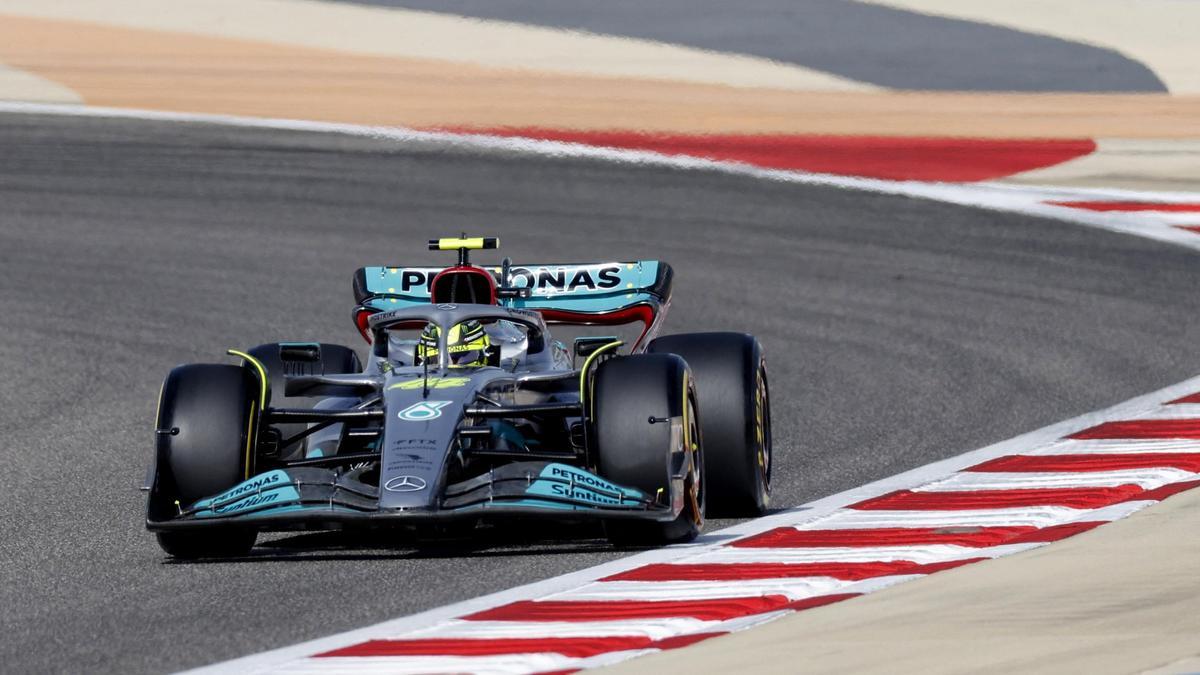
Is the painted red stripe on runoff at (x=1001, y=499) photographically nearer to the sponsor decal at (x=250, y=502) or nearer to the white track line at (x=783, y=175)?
the sponsor decal at (x=250, y=502)

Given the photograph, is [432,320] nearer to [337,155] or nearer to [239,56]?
[337,155]

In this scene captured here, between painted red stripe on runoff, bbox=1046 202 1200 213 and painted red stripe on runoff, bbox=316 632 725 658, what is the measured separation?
13760mm

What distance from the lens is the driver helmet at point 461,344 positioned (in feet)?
29.4

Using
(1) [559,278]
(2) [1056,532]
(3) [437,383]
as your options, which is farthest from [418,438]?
(1) [559,278]

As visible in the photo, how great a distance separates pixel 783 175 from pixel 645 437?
1303 centimetres

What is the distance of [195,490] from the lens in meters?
8.25

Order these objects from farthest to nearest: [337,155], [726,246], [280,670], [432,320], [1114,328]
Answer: [337,155] < [726,246] < [1114,328] < [432,320] < [280,670]

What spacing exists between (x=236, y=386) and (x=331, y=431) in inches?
30.4

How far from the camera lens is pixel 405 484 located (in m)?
7.83

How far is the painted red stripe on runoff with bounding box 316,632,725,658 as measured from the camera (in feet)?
20.8

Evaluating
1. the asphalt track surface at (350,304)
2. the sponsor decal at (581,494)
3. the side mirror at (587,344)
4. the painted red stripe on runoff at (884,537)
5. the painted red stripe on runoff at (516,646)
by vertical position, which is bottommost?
the asphalt track surface at (350,304)

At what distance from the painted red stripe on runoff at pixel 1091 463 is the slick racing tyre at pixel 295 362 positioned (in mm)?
2843

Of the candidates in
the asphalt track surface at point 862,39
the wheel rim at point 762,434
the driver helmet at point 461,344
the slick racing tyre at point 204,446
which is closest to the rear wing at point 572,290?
the wheel rim at point 762,434

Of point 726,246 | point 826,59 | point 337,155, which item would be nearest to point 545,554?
point 726,246
